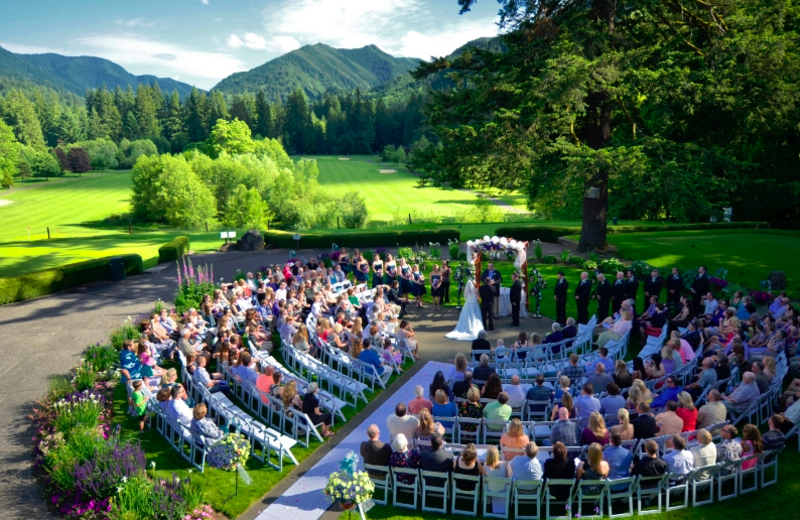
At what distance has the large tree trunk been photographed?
2428 centimetres

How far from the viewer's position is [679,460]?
808cm

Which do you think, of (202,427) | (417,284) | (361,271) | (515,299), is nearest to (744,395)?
(515,299)

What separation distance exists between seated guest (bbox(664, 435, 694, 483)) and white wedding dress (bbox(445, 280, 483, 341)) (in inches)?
353

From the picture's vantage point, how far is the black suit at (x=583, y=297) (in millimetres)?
17328

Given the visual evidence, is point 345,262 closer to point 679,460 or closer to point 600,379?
point 600,379

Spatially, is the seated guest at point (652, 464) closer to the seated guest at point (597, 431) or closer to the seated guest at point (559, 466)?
the seated guest at point (597, 431)

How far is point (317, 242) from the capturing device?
34875 mm

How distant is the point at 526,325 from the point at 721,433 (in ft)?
31.0

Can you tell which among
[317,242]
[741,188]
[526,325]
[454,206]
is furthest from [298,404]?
[454,206]

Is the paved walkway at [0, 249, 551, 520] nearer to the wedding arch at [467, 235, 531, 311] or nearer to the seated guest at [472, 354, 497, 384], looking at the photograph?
the wedding arch at [467, 235, 531, 311]

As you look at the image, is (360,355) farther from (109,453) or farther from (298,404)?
(109,453)

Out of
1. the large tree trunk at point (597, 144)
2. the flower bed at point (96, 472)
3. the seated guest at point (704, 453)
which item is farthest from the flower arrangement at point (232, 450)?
the large tree trunk at point (597, 144)

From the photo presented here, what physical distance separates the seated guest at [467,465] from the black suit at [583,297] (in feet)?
33.1

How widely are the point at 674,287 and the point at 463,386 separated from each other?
9747 millimetres
